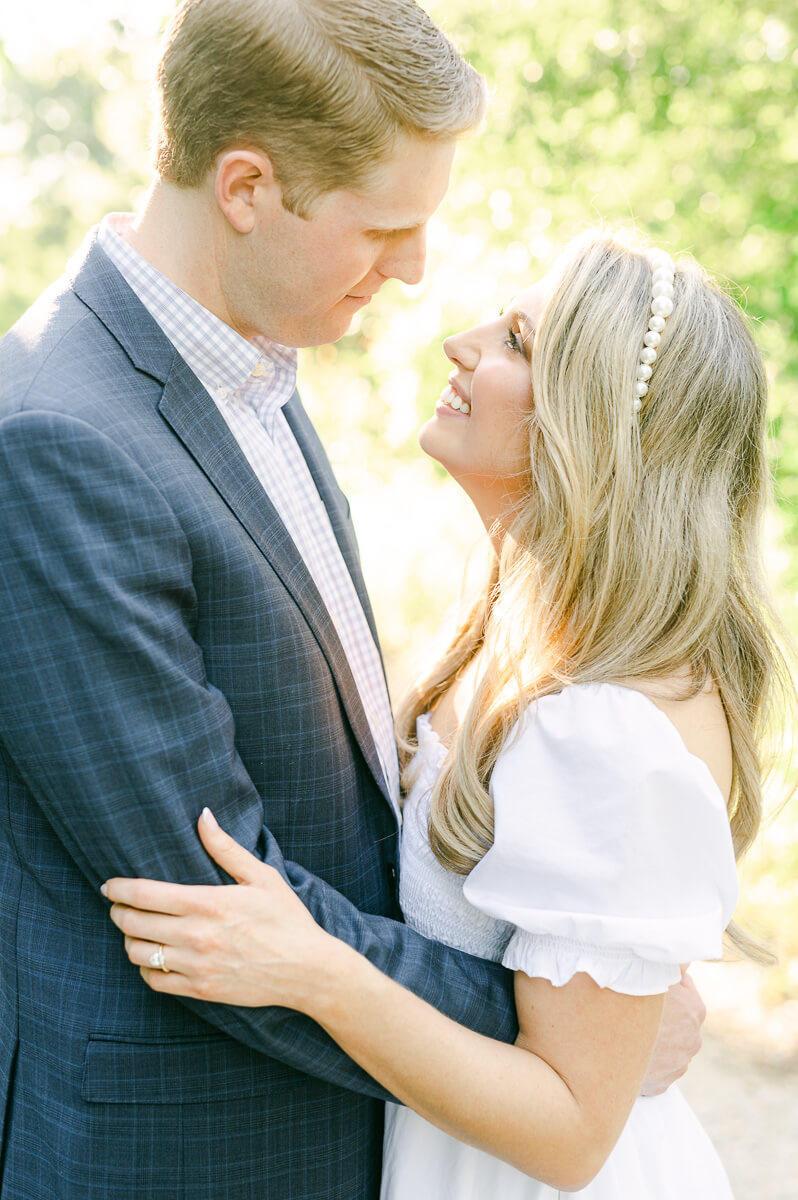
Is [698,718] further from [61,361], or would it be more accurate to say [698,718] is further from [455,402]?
[61,361]

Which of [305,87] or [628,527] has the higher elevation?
Answer: [305,87]

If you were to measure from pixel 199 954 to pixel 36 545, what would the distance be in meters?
0.61

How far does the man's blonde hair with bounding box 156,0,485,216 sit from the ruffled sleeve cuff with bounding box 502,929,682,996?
128cm

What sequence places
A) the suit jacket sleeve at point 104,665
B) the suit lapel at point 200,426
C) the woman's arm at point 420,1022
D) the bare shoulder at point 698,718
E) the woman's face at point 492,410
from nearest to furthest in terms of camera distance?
1. the suit jacket sleeve at point 104,665
2. the woman's arm at point 420,1022
3. the suit lapel at point 200,426
4. the bare shoulder at point 698,718
5. the woman's face at point 492,410

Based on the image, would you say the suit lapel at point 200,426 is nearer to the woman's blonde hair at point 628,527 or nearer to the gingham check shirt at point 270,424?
the gingham check shirt at point 270,424

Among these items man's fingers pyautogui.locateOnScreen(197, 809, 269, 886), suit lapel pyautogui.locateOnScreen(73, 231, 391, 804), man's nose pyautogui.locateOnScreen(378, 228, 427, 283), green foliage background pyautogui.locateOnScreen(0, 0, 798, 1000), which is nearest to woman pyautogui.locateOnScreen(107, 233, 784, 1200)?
man's fingers pyautogui.locateOnScreen(197, 809, 269, 886)

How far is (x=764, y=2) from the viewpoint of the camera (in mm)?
5121

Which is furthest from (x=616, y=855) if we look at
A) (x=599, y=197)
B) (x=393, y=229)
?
(x=599, y=197)

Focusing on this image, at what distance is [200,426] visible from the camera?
1626 millimetres

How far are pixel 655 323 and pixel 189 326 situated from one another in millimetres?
826

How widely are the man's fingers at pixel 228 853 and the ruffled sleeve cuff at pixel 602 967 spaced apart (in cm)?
46

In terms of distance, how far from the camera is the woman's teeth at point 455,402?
7.32 feet

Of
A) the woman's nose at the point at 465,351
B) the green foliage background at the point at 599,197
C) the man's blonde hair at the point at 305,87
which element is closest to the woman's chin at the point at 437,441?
the woman's nose at the point at 465,351

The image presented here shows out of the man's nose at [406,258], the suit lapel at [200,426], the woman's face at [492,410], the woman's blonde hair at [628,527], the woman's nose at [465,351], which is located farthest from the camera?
the woman's nose at [465,351]
